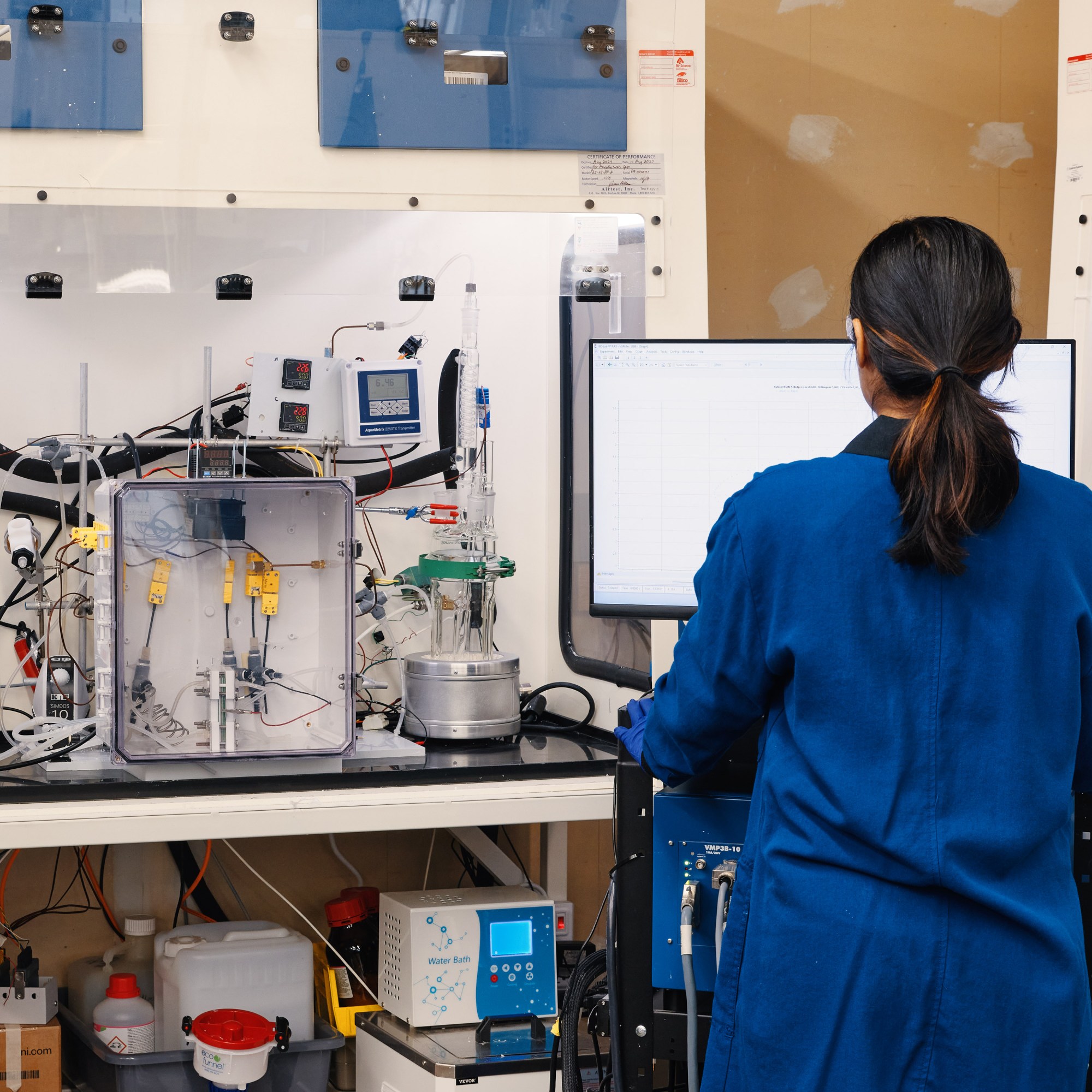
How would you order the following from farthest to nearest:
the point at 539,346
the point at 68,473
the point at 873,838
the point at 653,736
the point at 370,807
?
1. the point at 539,346
2. the point at 68,473
3. the point at 370,807
4. the point at 653,736
5. the point at 873,838

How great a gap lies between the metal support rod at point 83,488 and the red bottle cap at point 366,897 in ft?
2.16

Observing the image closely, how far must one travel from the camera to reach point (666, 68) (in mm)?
2211

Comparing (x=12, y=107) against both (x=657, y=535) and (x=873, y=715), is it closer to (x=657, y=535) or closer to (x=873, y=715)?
(x=657, y=535)

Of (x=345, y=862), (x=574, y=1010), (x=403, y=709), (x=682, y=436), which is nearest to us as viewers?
(x=574, y=1010)

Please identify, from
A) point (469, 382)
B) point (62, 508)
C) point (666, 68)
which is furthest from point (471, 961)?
point (666, 68)

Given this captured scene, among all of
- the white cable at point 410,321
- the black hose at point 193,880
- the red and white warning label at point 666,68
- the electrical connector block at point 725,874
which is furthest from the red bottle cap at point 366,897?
the red and white warning label at point 666,68

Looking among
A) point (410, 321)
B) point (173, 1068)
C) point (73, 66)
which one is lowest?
point (173, 1068)

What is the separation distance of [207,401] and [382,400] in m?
0.33

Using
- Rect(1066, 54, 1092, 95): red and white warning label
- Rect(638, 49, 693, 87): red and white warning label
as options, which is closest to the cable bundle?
Rect(638, 49, 693, 87): red and white warning label

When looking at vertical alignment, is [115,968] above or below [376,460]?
below

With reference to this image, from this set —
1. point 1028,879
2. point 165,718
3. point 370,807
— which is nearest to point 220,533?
point 165,718

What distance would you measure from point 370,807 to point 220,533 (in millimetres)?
542

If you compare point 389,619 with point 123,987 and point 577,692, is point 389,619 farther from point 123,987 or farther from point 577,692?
point 123,987

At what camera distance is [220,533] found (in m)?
2.05
